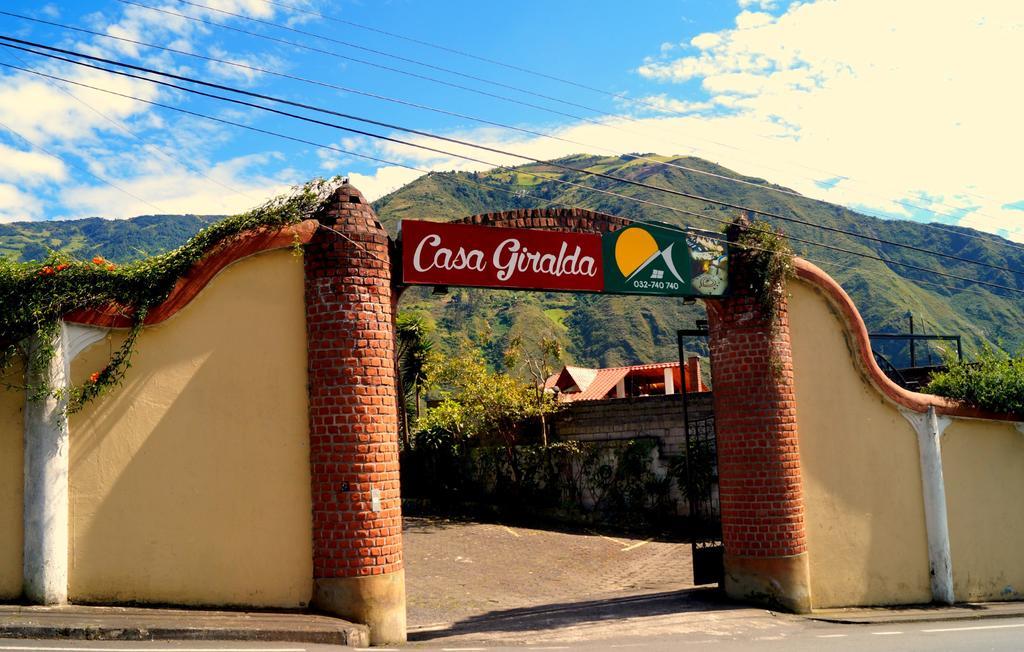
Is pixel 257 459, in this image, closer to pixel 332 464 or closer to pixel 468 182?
pixel 332 464

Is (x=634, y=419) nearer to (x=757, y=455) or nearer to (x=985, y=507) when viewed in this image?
(x=985, y=507)

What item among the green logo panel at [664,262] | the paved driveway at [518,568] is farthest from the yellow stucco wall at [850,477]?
the paved driveway at [518,568]

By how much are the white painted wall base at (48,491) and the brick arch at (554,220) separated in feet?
16.0

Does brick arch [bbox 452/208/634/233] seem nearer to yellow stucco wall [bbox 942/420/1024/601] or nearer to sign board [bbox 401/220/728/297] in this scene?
sign board [bbox 401/220/728/297]

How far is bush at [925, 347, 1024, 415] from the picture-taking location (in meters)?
14.0

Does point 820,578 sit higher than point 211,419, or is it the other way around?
point 211,419

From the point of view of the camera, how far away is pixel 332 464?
9.40m

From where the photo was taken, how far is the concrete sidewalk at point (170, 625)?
7.75m

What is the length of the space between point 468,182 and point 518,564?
490 ft

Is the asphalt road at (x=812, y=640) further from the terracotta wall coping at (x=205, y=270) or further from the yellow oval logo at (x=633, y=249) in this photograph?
the yellow oval logo at (x=633, y=249)

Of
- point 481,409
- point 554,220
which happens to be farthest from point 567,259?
point 481,409

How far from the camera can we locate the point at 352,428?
945 cm

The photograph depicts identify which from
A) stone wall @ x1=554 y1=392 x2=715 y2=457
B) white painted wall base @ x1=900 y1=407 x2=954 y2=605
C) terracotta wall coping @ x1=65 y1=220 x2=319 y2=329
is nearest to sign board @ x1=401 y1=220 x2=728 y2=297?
terracotta wall coping @ x1=65 y1=220 x2=319 y2=329

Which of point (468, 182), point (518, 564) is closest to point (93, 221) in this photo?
point (468, 182)
